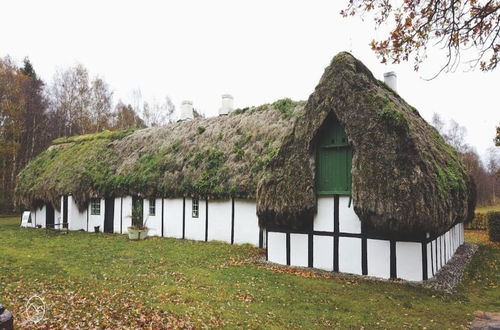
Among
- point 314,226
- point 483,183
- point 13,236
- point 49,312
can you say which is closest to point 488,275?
point 314,226

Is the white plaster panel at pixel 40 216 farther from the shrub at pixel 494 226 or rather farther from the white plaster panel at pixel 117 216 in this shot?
the shrub at pixel 494 226

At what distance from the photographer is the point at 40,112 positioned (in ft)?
109

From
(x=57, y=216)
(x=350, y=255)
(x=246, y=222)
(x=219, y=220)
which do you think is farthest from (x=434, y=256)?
(x=57, y=216)

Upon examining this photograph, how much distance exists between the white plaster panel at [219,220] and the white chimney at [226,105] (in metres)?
7.54

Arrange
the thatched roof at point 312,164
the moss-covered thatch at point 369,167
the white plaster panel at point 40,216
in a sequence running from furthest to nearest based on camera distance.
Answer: the white plaster panel at point 40,216, the thatched roof at point 312,164, the moss-covered thatch at point 369,167

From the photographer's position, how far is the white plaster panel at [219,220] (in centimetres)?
1577

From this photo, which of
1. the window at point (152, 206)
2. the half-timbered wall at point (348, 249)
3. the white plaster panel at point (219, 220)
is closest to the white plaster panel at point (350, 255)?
the half-timbered wall at point (348, 249)

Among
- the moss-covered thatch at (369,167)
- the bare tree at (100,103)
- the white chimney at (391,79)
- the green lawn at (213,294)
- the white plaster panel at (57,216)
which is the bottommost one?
the green lawn at (213,294)

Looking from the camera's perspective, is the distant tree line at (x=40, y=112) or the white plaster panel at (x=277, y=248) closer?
the white plaster panel at (x=277, y=248)

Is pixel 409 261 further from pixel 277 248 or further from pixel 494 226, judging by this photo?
pixel 494 226

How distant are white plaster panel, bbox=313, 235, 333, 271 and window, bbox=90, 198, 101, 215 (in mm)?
14450

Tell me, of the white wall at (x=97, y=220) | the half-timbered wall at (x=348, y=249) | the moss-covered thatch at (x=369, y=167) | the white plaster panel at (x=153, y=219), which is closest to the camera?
the moss-covered thatch at (x=369, y=167)

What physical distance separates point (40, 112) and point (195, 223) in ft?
83.9

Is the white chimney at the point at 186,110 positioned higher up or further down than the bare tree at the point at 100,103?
further down
